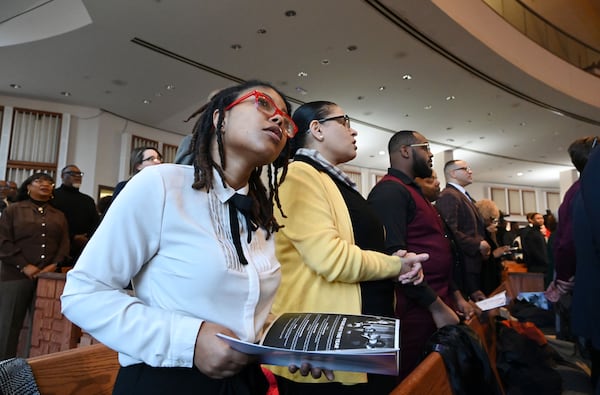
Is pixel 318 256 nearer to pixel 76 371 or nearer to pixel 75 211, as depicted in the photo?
pixel 76 371

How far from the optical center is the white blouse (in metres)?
0.70

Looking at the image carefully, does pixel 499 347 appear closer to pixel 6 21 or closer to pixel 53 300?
pixel 53 300

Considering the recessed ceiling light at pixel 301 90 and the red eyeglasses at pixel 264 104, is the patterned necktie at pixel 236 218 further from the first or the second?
the recessed ceiling light at pixel 301 90

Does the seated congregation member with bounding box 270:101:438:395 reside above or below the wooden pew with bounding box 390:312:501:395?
above

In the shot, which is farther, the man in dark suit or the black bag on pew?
the man in dark suit

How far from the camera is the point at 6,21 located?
6723 mm

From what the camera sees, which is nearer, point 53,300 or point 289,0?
point 53,300

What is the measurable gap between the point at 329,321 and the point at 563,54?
11095mm

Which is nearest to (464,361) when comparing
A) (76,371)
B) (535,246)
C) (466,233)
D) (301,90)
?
(76,371)

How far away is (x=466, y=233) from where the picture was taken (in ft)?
9.85

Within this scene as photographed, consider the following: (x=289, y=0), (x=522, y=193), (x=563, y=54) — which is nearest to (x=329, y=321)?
(x=289, y=0)

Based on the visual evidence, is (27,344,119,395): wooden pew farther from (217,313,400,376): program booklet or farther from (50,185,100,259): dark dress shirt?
(50,185,100,259): dark dress shirt

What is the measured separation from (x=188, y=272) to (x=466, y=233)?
2680 mm

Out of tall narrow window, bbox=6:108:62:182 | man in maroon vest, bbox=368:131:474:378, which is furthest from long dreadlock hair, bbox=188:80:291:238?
tall narrow window, bbox=6:108:62:182
